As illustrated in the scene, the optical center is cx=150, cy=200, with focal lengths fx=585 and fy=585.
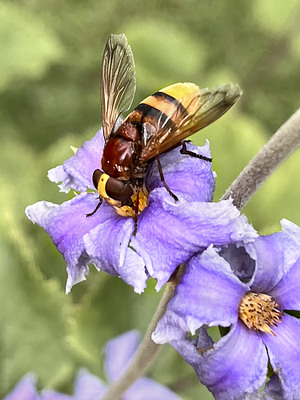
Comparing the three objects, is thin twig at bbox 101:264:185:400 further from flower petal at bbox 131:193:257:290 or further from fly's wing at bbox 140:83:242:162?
fly's wing at bbox 140:83:242:162

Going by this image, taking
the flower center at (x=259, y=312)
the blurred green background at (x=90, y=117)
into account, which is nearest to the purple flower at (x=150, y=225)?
the flower center at (x=259, y=312)

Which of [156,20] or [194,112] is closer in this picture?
[194,112]

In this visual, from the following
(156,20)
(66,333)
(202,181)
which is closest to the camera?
(202,181)

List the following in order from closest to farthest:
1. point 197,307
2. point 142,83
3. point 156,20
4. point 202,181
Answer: point 197,307, point 202,181, point 142,83, point 156,20

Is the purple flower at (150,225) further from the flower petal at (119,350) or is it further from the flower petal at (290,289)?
the flower petal at (119,350)

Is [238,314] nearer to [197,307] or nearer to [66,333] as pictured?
[197,307]

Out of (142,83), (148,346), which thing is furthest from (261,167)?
(142,83)

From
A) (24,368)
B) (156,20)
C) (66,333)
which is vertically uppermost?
(156,20)

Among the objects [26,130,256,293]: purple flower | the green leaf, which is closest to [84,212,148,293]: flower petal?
[26,130,256,293]: purple flower
